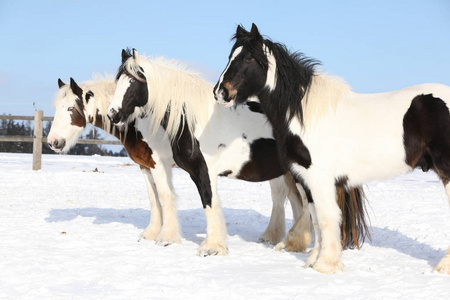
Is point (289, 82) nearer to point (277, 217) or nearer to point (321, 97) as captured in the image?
point (321, 97)

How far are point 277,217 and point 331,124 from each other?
2256mm

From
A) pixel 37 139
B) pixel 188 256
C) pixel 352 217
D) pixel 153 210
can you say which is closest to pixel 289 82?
pixel 352 217

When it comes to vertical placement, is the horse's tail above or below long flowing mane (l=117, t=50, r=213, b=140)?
below

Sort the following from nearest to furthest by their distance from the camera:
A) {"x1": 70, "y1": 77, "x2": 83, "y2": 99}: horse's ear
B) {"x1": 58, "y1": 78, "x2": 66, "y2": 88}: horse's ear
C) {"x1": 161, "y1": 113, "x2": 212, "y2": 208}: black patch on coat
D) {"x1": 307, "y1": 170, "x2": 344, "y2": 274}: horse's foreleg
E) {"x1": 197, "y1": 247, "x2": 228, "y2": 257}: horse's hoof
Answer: {"x1": 307, "y1": 170, "x2": 344, "y2": 274}: horse's foreleg
{"x1": 197, "y1": 247, "x2": 228, "y2": 257}: horse's hoof
{"x1": 161, "y1": 113, "x2": 212, "y2": 208}: black patch on coat
{"x1": 70, "y1": 77, "x2": 83, "y2": 99}: horse's ear
{"x1": 58, "y1": 78, "x2": 66, "y2": 88}: horse's ear

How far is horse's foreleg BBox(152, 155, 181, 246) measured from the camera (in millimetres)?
5863

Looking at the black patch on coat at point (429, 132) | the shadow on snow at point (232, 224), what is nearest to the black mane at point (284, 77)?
the black patch on coat at point (429, 132)

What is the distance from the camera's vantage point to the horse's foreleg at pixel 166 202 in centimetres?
586

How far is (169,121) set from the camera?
5352 mm

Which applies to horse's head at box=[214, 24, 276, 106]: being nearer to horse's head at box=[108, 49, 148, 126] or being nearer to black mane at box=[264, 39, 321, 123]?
black mane at box=[264, 39, 321, 123]

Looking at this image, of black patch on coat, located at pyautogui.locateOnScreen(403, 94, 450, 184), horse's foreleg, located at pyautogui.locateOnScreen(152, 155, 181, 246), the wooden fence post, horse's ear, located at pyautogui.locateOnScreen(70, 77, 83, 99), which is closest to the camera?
black patch on coat, located at pyautogui.locateOnScreen(403, 94, 450, 184)

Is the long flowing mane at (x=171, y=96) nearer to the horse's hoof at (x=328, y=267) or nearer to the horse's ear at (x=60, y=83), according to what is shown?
the horse's ear at (x=60, y=83)

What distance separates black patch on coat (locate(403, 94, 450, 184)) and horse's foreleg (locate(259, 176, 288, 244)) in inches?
91.0

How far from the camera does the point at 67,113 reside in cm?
649

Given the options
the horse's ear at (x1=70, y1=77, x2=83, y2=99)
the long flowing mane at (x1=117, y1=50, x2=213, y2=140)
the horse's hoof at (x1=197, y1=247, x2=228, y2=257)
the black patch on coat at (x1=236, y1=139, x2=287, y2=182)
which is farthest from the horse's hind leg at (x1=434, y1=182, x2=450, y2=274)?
the horse's ear at (x1=70, y1=77, x2=83, y2=99)
